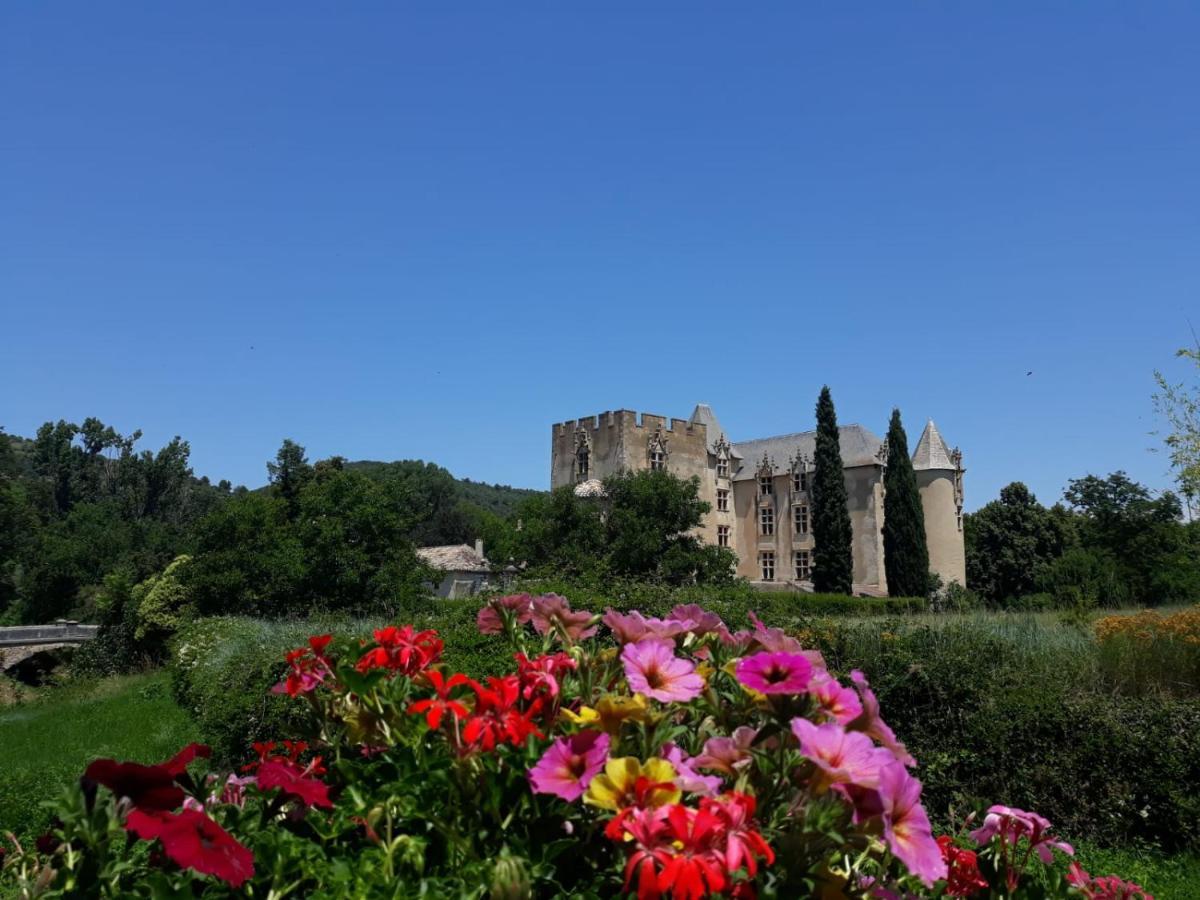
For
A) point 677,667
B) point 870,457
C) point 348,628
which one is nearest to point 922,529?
point 870,457

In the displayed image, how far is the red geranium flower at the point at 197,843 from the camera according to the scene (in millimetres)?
1445

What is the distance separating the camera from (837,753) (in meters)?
1.64

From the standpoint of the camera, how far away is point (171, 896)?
4.87ft

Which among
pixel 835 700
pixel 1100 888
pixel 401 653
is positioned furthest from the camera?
pixel 401 653

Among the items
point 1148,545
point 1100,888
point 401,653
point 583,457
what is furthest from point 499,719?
point 1148,545

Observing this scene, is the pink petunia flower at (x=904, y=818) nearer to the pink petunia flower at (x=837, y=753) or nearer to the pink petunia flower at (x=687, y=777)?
the pink petunia flower at (x=837, y=753)

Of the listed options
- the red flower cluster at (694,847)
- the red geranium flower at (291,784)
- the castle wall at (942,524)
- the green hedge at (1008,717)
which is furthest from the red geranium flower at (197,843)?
the castle wall at (942,524)

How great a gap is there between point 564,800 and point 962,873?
98 centimetres

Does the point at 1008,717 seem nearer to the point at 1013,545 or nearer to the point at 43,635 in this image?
the point at 43,635

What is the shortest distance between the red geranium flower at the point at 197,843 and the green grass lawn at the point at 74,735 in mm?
7463

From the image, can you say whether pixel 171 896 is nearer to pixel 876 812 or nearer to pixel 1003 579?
pixel 876 812

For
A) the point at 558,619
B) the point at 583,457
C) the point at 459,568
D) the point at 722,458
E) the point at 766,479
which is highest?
the point at 722,458

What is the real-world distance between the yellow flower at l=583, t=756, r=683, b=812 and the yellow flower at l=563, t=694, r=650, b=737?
172 millimetres

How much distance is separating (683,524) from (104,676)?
22.9 meters
